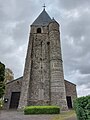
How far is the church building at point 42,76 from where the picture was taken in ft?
88.6

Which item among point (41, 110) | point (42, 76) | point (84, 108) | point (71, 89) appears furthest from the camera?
point (71, 89)

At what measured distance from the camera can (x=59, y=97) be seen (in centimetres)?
2633

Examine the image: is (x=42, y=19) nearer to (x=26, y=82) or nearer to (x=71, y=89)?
(x=26, y=82)

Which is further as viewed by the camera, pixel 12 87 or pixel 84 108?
pixel 12 87

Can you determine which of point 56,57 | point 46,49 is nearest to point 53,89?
point 56,57

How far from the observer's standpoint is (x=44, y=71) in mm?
29469

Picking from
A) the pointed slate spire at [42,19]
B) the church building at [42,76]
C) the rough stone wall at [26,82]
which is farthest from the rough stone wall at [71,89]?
the pointed slate spire at [42,19]

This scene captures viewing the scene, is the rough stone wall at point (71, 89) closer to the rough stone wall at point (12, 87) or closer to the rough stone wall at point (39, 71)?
the rough stone wall at point (39, 71)

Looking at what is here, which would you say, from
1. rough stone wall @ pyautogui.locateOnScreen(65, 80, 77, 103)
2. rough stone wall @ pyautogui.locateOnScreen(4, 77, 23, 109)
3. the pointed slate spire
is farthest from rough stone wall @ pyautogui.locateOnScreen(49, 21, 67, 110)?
rough stone wall @ pyautogui.locateOnScreen(4, 77, 23, 109)

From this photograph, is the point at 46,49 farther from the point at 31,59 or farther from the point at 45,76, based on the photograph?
the point at 45,76

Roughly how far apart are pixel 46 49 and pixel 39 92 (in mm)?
8619

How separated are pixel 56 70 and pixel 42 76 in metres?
2.94

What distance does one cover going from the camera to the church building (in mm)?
27016

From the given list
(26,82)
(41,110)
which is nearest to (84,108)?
(41,110)
